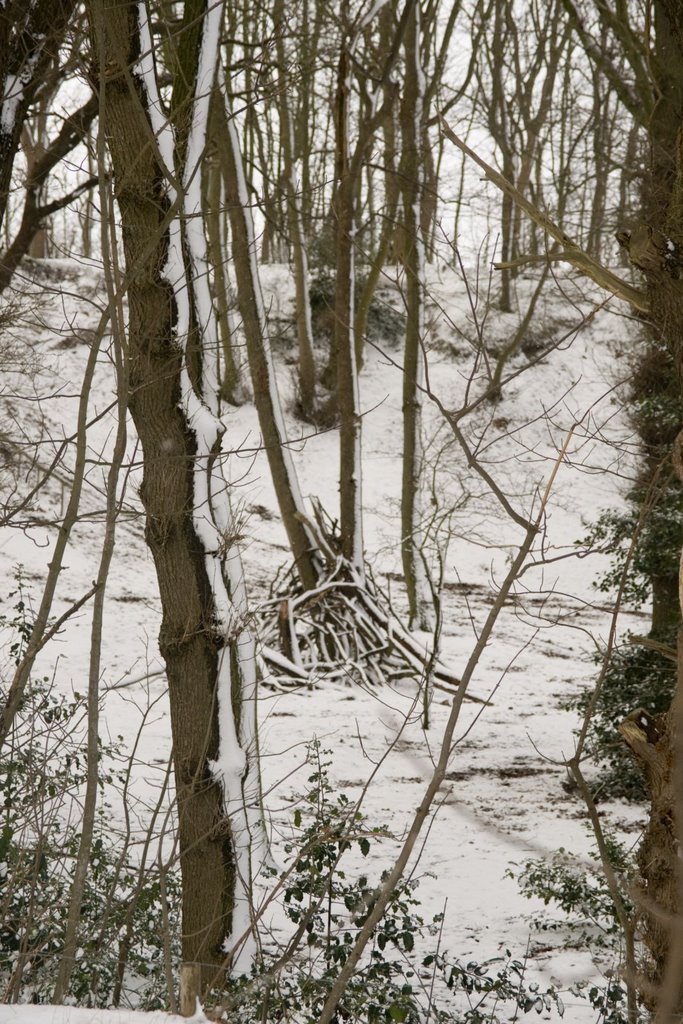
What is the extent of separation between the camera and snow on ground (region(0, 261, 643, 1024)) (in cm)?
442

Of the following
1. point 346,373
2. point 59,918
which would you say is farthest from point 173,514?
point 346,373

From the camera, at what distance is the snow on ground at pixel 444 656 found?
14.5 feet

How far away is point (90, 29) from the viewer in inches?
153

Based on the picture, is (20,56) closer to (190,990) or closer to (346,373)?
(190,990)

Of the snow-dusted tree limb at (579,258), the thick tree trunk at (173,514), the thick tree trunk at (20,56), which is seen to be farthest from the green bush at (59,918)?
the snow-dusted tree limb at (579,258)

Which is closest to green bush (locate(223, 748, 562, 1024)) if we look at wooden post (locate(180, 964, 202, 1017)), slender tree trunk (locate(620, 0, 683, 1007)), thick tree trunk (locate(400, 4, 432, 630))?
slender tree trunk (locate(620, 0, 683, 1007))

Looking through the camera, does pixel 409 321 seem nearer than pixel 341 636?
No

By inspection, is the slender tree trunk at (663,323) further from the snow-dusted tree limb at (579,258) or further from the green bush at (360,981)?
the green bush at (360,981)

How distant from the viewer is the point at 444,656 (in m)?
9.88

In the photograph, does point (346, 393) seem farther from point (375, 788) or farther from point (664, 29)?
point (664, 29)

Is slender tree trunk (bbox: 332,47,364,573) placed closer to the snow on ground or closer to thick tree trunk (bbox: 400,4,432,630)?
the snow on ground

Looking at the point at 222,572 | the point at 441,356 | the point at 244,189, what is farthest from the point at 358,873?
the point at 441,356

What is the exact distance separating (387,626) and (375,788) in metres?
2.58

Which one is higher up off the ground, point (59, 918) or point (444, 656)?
point (444, 656)
